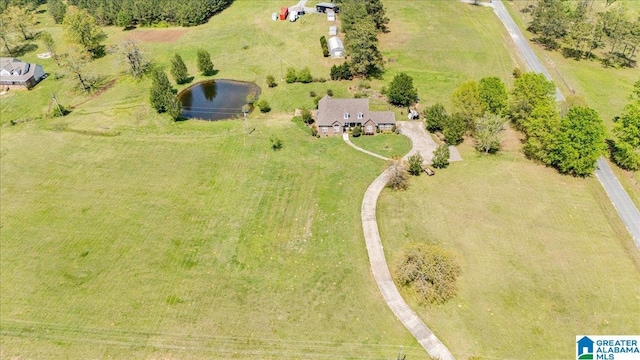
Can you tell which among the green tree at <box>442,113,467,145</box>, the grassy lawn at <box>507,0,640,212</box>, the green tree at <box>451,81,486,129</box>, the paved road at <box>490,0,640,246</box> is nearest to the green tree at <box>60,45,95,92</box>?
the green tree at <box>442,113,467,145</box>

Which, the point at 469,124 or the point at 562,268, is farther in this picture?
the point at 469,124

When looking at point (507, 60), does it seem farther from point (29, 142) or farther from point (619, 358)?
point (29, 142)

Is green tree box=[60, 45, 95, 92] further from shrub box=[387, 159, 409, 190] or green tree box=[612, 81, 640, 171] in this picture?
green tree box=[612, 81, 640, 171]

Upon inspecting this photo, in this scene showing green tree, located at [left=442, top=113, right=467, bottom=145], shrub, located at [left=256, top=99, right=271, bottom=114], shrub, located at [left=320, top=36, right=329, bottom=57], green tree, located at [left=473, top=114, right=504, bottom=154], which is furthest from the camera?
shrub, located at [left=320, top=36, right=329, bottom=57]

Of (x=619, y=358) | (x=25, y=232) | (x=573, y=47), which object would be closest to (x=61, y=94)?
(x=25, y=232)

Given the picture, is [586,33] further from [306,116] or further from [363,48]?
[306,116]

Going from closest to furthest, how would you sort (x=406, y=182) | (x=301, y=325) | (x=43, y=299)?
1. (x=301, y=325)
2. (x=43, y=299)
3. (x=406, y=182)
